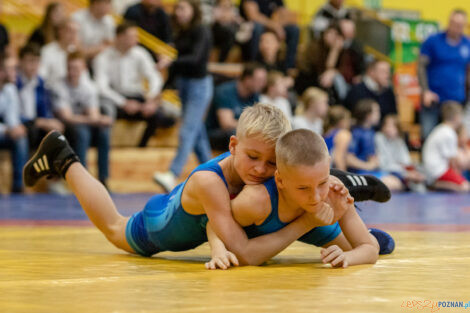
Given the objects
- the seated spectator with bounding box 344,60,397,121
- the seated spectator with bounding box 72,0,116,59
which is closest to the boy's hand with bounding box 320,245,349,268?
the seated spectator with bounding box 72,0,116,59

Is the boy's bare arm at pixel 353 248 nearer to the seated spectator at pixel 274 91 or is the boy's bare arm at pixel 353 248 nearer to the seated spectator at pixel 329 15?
the seated spectator at pixel 274 91

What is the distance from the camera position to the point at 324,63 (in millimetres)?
10555

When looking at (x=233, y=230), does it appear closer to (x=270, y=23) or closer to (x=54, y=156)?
(x=54, y=156)

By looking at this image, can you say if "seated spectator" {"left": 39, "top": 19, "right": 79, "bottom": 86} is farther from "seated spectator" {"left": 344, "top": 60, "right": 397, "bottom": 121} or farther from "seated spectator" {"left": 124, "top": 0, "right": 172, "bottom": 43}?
"seated spectator" {"left": 344, "top": 60, "right": 397, "bottom": 121}

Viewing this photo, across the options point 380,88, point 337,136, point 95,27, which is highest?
point 95,27

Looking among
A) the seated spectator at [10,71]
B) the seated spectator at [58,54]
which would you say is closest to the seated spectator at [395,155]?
the seated spectator at [58,54]

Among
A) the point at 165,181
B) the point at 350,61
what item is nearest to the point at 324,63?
the point at 350,61

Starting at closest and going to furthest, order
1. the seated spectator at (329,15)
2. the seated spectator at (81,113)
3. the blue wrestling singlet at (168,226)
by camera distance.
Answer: the blue wrestling singlet at (168,226) → the seated spectator at (81,113) → the seated spectator at (329,15)

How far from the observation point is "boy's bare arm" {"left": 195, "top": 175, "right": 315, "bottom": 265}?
290cm

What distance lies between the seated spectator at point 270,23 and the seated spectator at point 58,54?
282 centimetres

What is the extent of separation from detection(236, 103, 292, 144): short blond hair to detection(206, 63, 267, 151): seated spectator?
5641mm

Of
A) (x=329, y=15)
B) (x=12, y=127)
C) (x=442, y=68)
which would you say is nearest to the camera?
(x=12, y=127)

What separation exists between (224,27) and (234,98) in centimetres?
207

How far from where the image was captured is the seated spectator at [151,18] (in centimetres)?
1027
